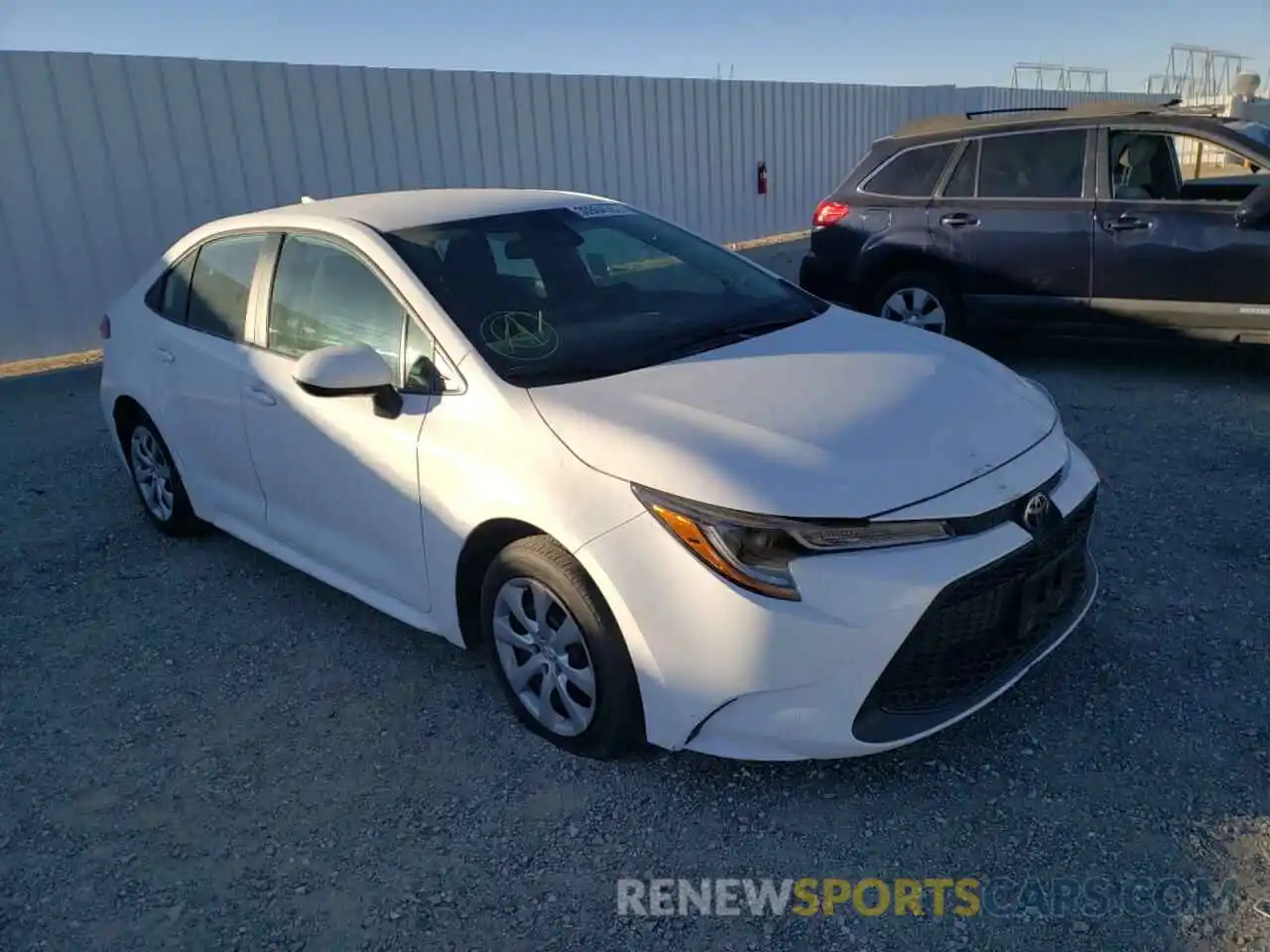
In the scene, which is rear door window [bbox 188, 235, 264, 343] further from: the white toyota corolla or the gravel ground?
the gravel ground

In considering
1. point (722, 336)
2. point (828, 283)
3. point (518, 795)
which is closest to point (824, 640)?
point (518, 795)

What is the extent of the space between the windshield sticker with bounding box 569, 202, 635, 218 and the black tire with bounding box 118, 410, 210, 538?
6.96ft

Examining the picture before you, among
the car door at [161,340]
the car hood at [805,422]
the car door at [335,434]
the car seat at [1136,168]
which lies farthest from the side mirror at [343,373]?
the car seat at [1136,168]

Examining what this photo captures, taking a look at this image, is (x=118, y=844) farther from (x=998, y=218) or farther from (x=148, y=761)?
(x=998, y=218)

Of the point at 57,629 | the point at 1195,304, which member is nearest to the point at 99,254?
the point at 57,629

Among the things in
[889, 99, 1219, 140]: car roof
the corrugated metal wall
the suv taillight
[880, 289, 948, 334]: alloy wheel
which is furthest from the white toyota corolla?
the corrugated metal wall

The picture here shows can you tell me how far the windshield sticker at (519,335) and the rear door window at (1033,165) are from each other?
4.52 metres

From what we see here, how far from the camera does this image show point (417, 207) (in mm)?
3820

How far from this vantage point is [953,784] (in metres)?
2.76

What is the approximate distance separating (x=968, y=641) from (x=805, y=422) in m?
0.71

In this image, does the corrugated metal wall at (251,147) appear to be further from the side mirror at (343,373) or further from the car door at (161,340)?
the side mirror at (343,373)

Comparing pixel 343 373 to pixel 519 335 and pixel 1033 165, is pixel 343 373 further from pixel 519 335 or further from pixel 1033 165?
pixel 1033 165

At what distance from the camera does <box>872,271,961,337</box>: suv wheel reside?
22.5ft

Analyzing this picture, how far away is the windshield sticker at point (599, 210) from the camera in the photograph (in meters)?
3.97
